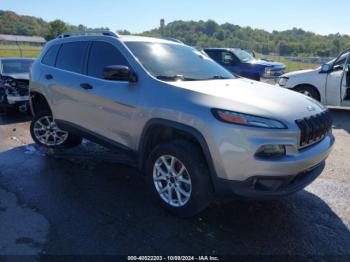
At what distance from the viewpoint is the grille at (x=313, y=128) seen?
122 inches

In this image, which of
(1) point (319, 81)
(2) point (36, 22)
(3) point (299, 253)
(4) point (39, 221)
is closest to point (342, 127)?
(1) point (319, 81)

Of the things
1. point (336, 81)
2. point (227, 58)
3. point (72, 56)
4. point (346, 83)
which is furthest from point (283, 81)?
point (72, 56)

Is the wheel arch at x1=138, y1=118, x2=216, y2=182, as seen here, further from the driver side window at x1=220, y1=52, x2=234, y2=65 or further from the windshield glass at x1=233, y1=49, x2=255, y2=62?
the windshield glass at x1=233, y1=49, x2=255, y2=62

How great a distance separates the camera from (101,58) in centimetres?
443

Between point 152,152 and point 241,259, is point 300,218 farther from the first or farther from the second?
point 152,152

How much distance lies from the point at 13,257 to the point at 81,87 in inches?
92.8

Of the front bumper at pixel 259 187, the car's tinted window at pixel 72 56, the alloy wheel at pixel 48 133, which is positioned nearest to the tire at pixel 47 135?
the alloy wheel at pixel 48 133

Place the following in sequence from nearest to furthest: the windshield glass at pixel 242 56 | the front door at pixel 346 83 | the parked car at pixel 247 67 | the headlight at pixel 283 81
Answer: the front door at pixel 346 83 → the headlight at pixel 283 81 → the parked car at pixel 247 67 → the windshield glass at pixel 242 56

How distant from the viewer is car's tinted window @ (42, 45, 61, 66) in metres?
5.37

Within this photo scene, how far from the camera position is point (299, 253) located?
2941mm

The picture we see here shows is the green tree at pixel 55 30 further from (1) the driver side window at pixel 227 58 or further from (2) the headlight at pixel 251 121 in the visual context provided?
(2) the headlight at pixel 251 121

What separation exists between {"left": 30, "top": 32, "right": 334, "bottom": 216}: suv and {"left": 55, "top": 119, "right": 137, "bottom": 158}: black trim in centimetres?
2

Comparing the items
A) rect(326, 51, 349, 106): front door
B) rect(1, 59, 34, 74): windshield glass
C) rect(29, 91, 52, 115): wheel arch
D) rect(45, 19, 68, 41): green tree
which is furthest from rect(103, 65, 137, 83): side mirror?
rect(45, 19, 68, 41): green tree

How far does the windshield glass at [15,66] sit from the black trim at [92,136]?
4.89 meters
